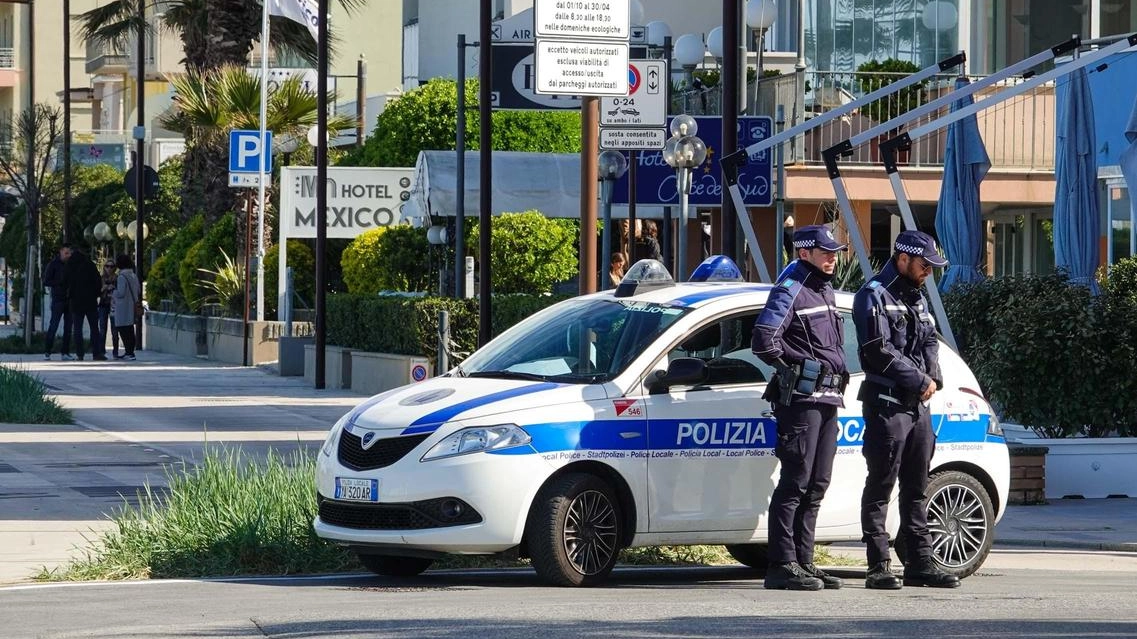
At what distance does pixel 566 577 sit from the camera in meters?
9.59

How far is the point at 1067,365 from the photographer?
1490cm

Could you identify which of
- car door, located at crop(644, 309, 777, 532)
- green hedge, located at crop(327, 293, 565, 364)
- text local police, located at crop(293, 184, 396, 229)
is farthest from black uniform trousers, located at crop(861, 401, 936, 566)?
text local police, located at crop(293, 184, 396, 229)

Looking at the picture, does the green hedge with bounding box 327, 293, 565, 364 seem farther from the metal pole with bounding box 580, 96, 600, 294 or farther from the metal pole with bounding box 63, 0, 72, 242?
the metal pole with bounding box 63, 0, 72, 242

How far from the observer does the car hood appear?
31.2ft

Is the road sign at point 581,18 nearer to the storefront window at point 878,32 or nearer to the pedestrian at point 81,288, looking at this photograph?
the pedestrian at point 81,288

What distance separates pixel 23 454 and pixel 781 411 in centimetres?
932

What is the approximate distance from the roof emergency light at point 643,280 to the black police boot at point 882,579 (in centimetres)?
189

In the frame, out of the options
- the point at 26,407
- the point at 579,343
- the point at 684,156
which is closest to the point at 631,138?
the point at 684,156

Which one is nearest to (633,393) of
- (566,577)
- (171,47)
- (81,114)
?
(566,577)

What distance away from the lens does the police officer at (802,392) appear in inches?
372

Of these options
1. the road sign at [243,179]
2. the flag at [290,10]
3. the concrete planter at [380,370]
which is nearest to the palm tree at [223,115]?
the flag at [290,10]

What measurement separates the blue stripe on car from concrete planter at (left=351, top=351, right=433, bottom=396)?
43.2 ft

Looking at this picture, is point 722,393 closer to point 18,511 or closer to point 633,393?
point 633,393

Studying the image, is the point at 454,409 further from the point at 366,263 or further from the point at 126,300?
the point at 126,300
